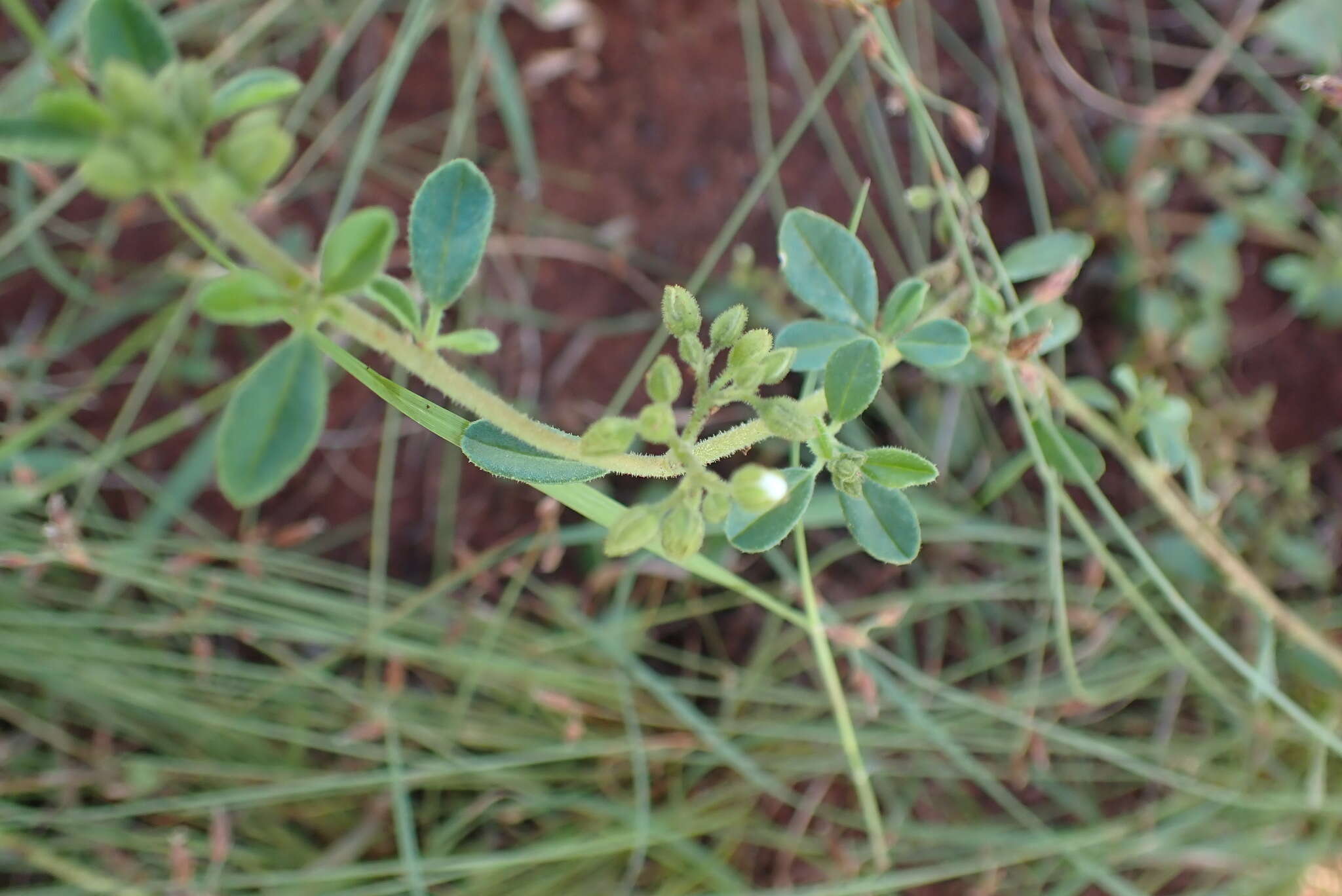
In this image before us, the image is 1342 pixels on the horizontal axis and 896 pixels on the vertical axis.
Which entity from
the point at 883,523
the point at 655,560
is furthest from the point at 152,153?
the point at 655,560

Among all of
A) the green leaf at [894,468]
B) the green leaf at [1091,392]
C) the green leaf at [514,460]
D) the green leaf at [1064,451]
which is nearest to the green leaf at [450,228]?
the green leaf at [514,460]

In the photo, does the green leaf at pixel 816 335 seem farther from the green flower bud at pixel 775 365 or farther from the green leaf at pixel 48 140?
the green leaf at pixel 48 140

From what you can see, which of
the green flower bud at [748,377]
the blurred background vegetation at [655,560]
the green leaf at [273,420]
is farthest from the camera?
the blurred background vegetation at [655,560]

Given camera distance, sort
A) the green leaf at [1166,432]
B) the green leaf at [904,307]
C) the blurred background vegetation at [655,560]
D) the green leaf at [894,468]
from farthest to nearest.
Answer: the blurred background vegetation at [655,560], the green leaf at [1166,432], the green leaf at [904,307], the green leaf at [894,468]

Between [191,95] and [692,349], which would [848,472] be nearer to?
[692,349]

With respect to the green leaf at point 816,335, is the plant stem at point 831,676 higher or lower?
lower

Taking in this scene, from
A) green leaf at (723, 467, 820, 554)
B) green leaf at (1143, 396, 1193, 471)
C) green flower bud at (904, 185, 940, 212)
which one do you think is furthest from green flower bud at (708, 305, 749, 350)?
green leaf at (1143, 396, 1193, 471)
